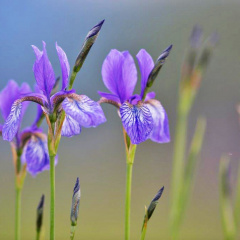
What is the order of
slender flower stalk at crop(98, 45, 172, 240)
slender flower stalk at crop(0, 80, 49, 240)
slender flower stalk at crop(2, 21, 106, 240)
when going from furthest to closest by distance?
slender flower stalk at crop(0, 80, 49, 240)
slender flower stalk at crop(98, 45, 172, 240)
slender flower stalk at crop(2, 21, 106, 240)

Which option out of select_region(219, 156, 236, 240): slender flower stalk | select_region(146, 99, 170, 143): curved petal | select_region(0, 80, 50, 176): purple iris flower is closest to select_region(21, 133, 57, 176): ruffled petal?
select_region(0, 80, 50, 176): purple iris flower

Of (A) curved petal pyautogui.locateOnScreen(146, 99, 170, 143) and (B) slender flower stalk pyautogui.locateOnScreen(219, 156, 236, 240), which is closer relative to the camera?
(B) slender flower stalk pyautogui.locateOnScreen(219, 156, 236, 240)

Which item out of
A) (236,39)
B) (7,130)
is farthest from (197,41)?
(236,39)

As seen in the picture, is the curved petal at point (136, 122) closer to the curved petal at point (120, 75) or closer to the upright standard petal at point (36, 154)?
the curved petal at point (120, 75)

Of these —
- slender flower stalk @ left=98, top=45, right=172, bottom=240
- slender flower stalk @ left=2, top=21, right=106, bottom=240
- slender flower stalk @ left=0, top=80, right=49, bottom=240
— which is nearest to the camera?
slender flower stalk @ left=2, top=21, right=106, bottom=240

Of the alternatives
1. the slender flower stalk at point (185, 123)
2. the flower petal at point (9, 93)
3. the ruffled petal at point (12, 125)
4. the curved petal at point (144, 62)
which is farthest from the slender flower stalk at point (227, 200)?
the flower petal at point (9, 93)

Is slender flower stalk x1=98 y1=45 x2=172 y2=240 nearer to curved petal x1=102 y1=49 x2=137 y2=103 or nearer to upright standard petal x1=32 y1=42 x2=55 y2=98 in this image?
curved petal x1=102 y1=49 x2=137 y2=103
